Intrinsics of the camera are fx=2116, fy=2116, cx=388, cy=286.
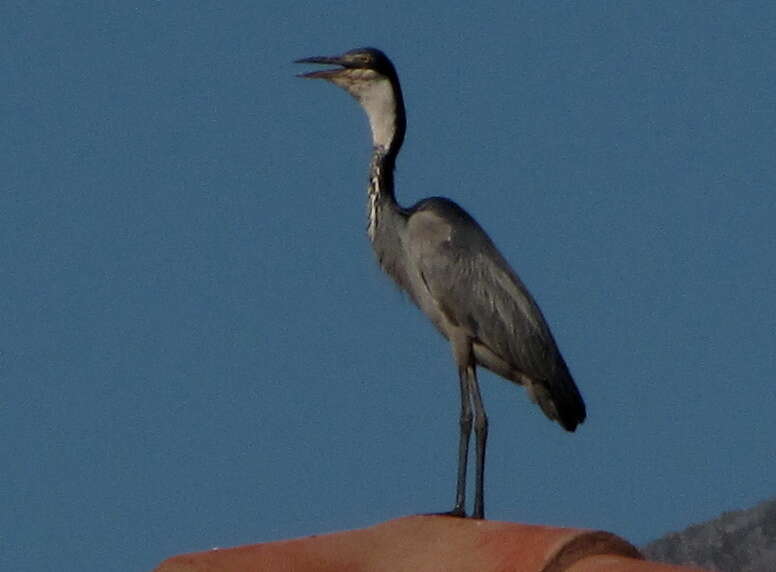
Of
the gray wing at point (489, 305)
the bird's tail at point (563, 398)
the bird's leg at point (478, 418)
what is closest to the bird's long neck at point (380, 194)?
the gray wing at point (489, 305)

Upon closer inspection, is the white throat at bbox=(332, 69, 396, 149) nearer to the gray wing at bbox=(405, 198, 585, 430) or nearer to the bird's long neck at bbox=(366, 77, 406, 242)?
the bird's long neck at bbox=(366, 77, 406, 242)

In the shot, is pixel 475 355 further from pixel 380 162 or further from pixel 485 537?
pixel 485 537

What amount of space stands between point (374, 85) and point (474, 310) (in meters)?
1.36

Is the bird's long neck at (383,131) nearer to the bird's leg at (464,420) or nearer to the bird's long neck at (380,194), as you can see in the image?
the bird's long neck at (380,194)

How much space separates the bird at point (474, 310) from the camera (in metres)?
10.1

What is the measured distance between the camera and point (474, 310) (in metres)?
10.1

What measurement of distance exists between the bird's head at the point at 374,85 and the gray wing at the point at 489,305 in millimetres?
663

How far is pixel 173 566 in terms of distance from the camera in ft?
21.6

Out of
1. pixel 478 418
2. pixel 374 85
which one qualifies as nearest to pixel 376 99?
pixel 374 85

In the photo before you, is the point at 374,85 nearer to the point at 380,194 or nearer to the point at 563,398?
the point at 380,194

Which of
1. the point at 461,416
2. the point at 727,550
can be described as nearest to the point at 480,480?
the point at 461,416

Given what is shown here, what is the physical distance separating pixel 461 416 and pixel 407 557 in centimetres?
336

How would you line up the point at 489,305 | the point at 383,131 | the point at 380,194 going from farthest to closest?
the point at 383,131 < the point at 380,194 < the point at 489,305

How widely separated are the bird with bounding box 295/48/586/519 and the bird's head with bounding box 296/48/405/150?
476mm
